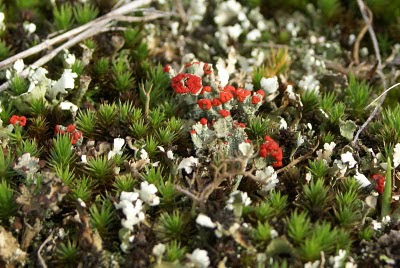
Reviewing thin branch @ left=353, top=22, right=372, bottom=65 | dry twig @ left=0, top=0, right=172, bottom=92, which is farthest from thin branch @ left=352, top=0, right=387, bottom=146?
dry twig @ left=0, top=0, right=172, bottom=92

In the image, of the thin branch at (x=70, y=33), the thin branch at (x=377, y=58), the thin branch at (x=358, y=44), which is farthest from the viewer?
the thin branch at (x=358, y=44)

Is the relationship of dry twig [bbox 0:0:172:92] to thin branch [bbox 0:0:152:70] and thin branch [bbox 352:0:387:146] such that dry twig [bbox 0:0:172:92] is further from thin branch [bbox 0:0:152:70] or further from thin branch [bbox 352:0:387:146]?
thin branch [bbox 352:0:387:146]

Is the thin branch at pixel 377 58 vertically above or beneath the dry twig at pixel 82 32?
beneath

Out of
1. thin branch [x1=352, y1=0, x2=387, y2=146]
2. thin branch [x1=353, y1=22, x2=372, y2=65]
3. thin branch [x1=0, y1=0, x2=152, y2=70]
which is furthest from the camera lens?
thin branch [x1=353, y1=22, x2=372, y2=65]

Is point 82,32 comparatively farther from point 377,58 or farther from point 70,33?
point 377,58

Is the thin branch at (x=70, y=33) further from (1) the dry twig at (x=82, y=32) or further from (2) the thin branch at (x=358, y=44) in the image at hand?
(2) the thin branch at (x=358, y=44)

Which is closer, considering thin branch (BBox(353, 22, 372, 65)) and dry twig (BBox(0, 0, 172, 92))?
dry twig (BBox(0, 0, 172, 92))

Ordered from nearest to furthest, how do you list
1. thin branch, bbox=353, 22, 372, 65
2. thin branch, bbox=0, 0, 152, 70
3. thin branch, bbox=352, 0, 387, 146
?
thin branch, bbox=352, 0, 387, 146, thin branch, bbox=0, 0, 152, 70, thin branch, bbox=353, 22, 372, 65

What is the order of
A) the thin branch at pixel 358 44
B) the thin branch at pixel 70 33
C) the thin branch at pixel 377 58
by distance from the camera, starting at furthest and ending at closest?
the thin branch at pixel 358 44 → the thin branch at pixel 70 33 → the thin branch at pixel 377 58

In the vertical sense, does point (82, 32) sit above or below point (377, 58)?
Result: above

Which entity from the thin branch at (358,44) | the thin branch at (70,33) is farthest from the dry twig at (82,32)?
the thin branch at (358,44)

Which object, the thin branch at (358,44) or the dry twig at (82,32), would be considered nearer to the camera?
the dry twig at (82,32)

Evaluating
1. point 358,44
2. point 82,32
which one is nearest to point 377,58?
point 358,44
